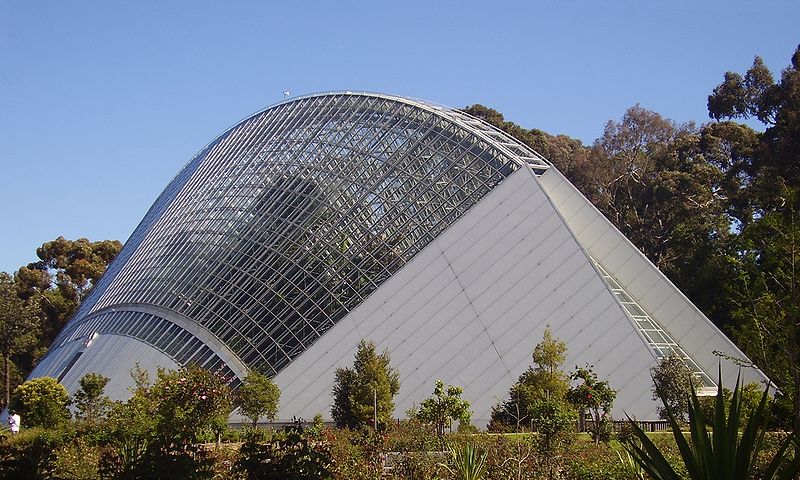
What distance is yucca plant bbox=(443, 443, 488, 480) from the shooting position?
12898 mm

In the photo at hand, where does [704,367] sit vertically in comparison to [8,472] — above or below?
above

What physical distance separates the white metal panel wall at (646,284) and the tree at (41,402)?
20411mm

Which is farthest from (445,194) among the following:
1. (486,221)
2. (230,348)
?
(230,348)

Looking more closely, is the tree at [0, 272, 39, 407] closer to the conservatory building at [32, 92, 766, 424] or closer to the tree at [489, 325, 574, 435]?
the conservatory building at [32, 92, 766, 424]

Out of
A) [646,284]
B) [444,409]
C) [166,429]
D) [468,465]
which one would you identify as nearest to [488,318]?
[444,409]

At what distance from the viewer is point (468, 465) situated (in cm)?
1290

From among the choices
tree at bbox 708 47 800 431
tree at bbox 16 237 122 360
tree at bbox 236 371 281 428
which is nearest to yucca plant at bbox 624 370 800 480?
tree at bbox 708 47 800 431

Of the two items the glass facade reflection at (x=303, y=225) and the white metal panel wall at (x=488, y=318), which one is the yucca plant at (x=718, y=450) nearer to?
the white metal panel wall at (x=488, y=318)

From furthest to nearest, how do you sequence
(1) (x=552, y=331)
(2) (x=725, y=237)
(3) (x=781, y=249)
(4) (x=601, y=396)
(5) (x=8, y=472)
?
(2) (x=725, y=237), (1) (x=552, y=331), (4) (x=601, y=396), (3) (x=781, y=249), (5) (x=8, y=472)

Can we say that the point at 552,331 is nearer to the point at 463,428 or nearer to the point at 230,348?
the point at 463,428

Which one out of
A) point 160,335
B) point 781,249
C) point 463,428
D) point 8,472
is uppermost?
point 160,335

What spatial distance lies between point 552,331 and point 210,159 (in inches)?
1081

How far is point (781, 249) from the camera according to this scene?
49.7ft

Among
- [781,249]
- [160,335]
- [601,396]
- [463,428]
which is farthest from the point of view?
[160,335]
